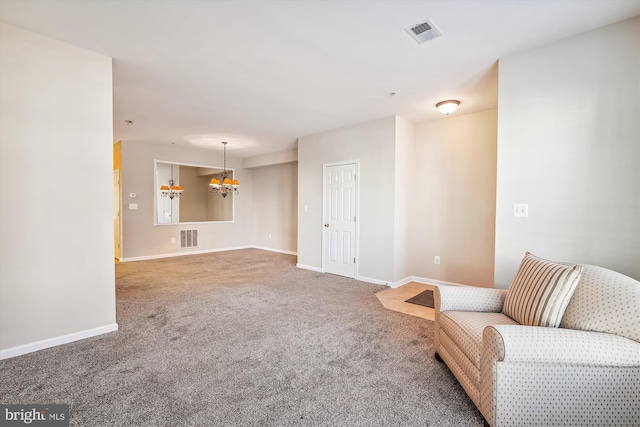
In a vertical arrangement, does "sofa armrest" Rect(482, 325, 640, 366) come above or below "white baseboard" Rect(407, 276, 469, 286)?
above

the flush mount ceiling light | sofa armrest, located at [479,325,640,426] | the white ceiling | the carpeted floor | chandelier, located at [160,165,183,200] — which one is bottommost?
the carpeted floor

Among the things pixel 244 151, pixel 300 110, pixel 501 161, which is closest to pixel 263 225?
pixel 244 151

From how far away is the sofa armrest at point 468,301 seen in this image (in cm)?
221

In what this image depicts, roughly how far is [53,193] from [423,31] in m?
3.51

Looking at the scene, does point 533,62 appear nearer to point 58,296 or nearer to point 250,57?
point 250,57

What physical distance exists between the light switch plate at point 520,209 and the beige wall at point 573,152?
1.3 inches

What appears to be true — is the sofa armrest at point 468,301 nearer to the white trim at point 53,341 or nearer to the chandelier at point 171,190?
the white trim at point 53,341

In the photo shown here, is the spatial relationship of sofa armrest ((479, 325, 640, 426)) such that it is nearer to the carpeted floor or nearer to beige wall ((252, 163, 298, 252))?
the carpeted floor

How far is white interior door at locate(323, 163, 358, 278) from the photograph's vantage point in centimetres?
509

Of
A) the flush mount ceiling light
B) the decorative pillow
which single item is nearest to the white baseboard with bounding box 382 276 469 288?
the decorative pillow

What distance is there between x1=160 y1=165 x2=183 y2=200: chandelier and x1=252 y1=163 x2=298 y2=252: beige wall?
225 cm

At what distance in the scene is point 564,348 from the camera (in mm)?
1435

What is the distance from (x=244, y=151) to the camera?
7.45 metres

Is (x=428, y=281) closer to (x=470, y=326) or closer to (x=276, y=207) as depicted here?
(x=470, y=326)
